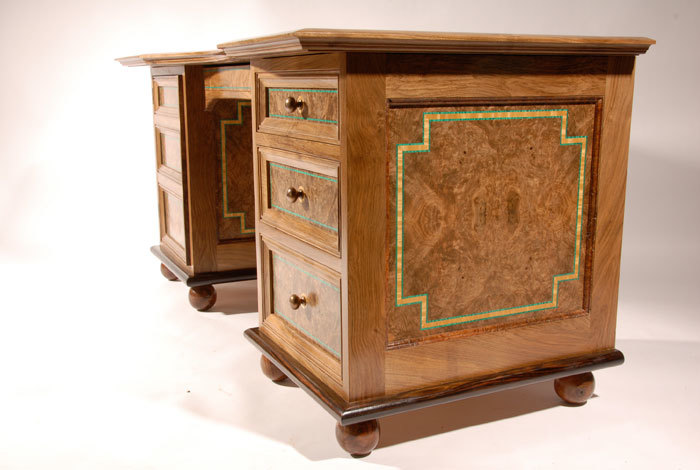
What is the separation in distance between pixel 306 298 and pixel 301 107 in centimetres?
50

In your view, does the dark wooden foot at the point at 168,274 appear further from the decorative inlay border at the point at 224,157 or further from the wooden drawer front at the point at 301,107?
the wooden drawer front at the point at 301,107

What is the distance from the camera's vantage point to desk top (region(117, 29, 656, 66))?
5.54 feet

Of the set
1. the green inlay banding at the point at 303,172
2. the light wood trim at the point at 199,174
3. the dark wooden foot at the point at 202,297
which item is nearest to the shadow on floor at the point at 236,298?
the dark wooden foot at the point at 202,297

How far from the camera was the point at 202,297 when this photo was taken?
313 cm

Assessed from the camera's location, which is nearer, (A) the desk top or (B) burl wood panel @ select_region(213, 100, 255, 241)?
(A) the desk top

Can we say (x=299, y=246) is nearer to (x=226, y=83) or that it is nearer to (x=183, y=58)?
(x=226, y=83)

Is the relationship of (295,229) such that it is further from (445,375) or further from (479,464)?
(479,464)

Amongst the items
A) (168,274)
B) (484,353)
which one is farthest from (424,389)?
(168,274)

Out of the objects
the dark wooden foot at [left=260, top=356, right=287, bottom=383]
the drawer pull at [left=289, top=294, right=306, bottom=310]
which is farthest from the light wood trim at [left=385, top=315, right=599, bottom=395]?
the dark wooden foot at [left=260, top=356, right=287, bottom=383]

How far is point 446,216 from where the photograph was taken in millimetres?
1951

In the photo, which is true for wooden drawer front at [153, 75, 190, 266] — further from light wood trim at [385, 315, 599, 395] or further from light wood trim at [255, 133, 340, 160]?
light wood trim at [385, 315, 599, 395]

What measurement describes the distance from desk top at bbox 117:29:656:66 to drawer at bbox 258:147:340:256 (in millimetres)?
281

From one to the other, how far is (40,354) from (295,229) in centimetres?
114

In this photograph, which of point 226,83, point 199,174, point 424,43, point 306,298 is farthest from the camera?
point 199,174
